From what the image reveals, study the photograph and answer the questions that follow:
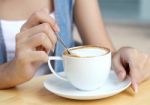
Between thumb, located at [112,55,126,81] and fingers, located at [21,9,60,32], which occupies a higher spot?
fingers, located at [21,9,60,32]

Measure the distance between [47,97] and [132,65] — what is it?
222mm

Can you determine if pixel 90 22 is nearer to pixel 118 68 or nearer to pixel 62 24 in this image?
pixel 62 24

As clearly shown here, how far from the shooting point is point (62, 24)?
124cm

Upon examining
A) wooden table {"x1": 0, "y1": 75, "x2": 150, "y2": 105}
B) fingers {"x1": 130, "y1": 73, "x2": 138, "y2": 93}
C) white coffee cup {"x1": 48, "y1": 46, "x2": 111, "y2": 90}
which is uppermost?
white coffee cup {"x1": 48, "y1": 46, "x2": 111, "y2": 90}

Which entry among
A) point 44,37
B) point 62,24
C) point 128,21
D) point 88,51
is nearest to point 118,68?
point 88,51

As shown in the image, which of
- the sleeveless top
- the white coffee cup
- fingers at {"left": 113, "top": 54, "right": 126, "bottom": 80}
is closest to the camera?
the white coffee cup

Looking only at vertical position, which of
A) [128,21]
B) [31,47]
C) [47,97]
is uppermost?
[31,47]

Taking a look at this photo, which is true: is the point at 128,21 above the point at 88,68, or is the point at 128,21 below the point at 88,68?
below

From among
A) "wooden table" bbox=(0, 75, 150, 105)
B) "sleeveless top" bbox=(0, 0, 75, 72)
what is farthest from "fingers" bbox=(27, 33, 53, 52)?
"sleeveless top" bbox=(0, 0, 75, 72)

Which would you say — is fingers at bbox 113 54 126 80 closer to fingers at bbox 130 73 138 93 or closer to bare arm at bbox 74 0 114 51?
fingers at bbox 130 73 138 93

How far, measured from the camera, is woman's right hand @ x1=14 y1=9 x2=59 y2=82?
858mm

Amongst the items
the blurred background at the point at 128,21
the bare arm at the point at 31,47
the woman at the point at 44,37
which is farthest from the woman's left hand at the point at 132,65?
the blurred background at the point at 128,21

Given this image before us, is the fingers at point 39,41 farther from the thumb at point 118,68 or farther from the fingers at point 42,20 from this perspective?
the thumb at point 118,68

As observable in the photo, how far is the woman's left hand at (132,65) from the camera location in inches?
35.8
